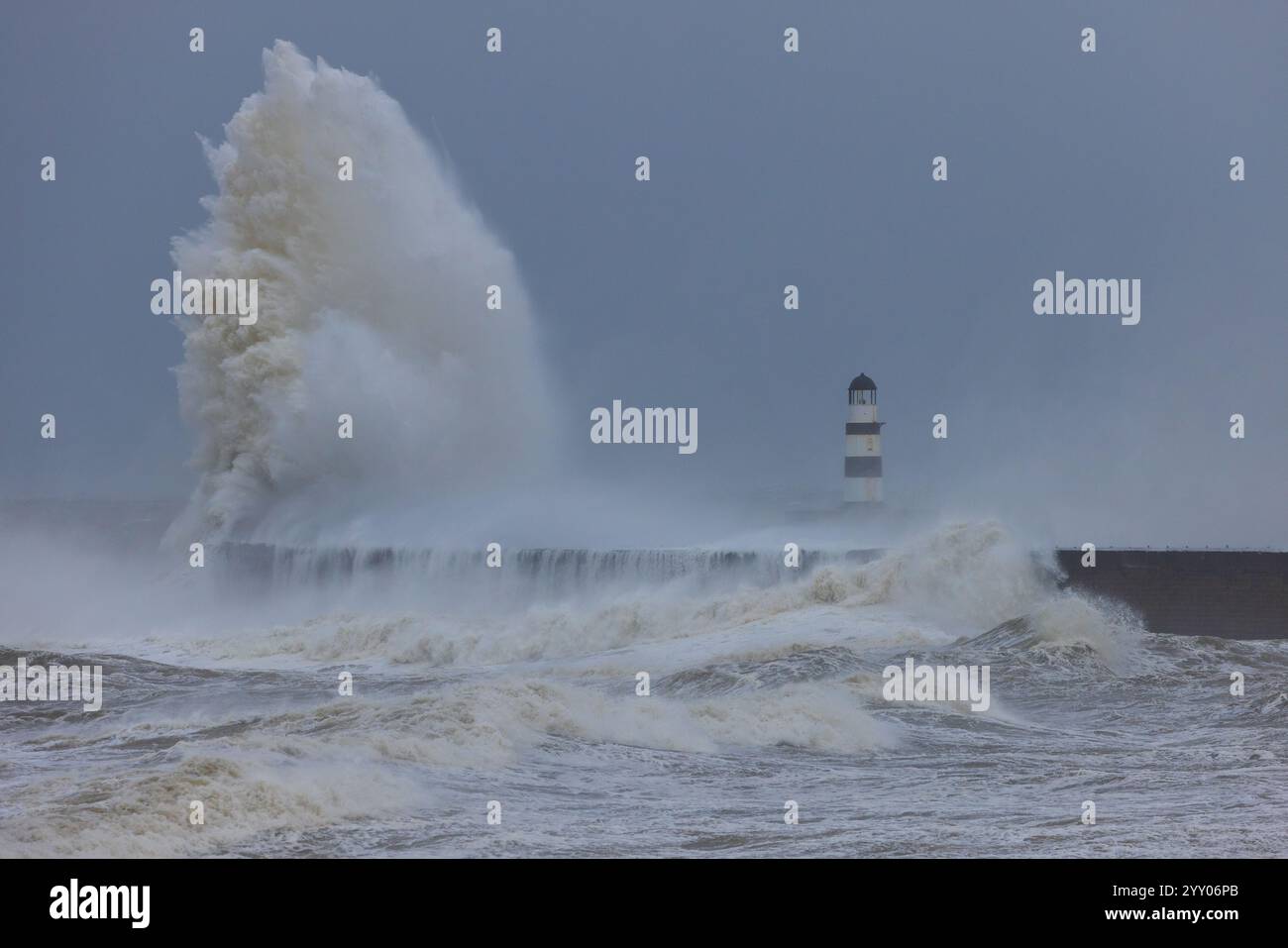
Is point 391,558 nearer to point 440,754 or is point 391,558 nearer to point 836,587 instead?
point 836,587

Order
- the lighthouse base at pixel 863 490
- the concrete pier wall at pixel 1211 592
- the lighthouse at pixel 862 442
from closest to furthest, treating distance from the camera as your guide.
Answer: the concrete pier wall at pixel 1211 592 < the lighthouse base at pixel 863 490 < the lighthouse at pixel 862 442

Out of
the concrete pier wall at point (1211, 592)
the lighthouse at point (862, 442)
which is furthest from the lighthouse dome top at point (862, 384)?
the concrete pier wall at point (1211, 592)

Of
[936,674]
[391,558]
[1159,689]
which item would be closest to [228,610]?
[391,558]

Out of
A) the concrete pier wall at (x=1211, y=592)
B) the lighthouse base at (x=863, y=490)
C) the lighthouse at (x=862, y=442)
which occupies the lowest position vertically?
the concrete pier wall at (x=1211, y=592)

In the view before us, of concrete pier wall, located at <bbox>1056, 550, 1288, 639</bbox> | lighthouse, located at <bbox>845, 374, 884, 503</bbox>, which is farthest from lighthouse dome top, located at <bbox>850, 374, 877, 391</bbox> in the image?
concrete pier wall, located at <bbox>1056, 550, 1288, 639</bbox>

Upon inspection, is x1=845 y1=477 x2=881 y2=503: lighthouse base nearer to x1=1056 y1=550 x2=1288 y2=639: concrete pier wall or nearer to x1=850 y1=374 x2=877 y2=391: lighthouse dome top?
x1=850 y1=374 x2=877 y2=391: lighthouse dome top

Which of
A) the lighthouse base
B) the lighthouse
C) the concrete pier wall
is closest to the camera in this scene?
the concrete pier wall

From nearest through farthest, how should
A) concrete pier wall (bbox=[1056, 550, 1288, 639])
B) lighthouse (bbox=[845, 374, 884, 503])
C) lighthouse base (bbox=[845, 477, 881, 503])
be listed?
concrete pier wall (bbox=[1056, 550, 1288, 639])
lighthouse base (bbox=[845, 477, 881, 503])
lighthouse (bbox=[845, 374, 884, 503])

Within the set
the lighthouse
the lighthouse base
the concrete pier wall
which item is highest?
the lighthouse

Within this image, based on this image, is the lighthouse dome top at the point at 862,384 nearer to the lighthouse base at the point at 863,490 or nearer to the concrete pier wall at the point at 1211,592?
the lighthouse base at the point at 863,490
